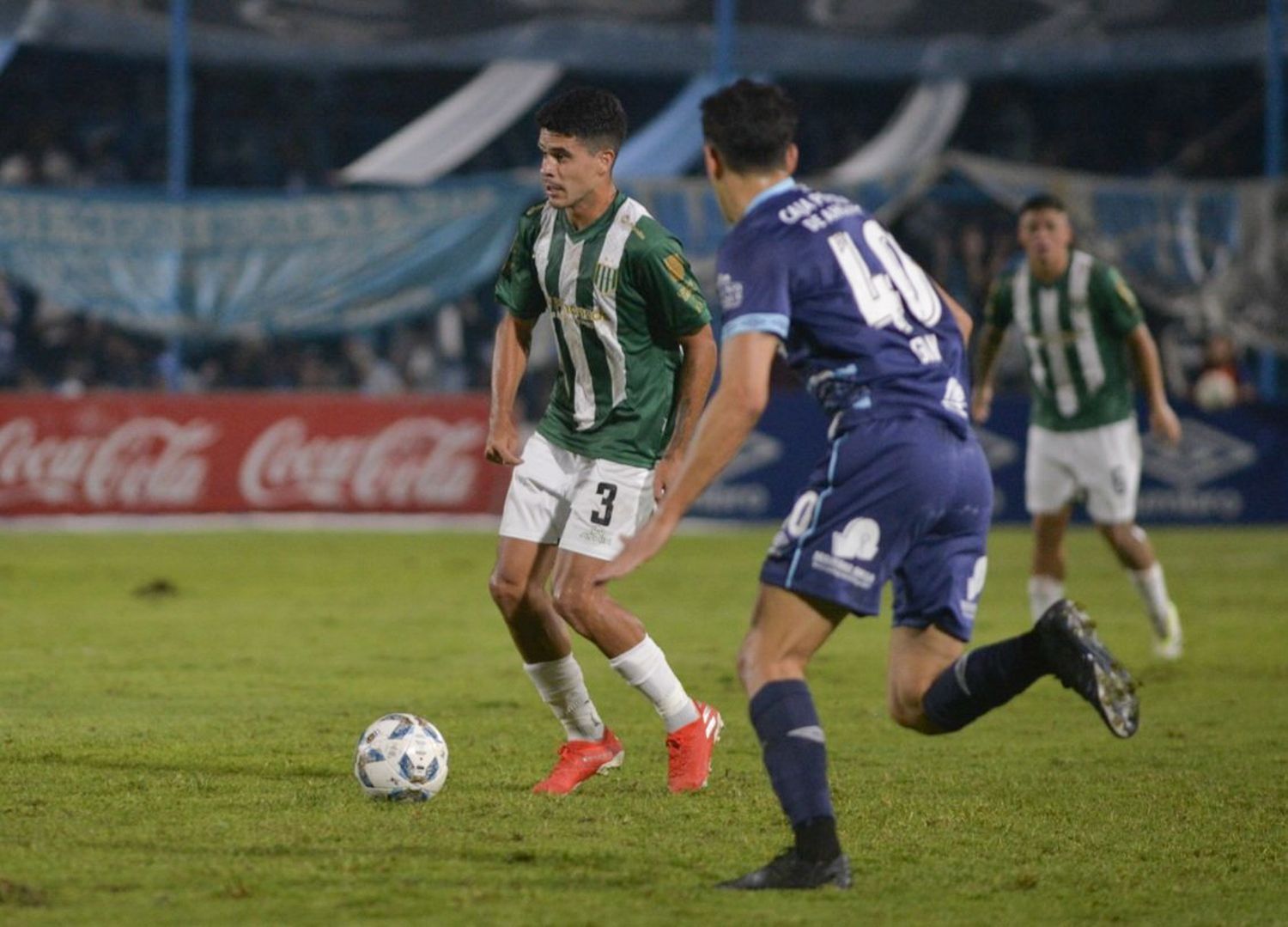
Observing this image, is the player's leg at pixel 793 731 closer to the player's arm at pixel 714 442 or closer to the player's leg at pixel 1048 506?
the player's arm at pixel 714 442

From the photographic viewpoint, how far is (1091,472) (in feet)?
35.9

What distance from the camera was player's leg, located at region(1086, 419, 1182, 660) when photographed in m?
10.7

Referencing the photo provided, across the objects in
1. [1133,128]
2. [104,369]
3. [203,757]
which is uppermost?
[1133,128]

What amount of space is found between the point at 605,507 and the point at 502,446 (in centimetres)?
46

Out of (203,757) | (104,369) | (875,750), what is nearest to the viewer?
(203,757)

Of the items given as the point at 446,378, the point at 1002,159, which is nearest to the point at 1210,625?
the point at 446,378

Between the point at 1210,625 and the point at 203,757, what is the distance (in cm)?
719

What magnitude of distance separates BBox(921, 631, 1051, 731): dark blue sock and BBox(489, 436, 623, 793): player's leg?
63.8 inches

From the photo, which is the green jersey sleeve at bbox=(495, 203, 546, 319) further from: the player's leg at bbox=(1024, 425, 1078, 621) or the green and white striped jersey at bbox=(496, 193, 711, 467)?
the player's leg at bbox=(1024, 425, 1078, 621)

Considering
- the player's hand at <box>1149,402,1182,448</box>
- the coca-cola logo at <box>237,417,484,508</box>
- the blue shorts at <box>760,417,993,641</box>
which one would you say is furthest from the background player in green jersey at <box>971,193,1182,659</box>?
the coca-cola logo at <box>237,417,484,508</box>

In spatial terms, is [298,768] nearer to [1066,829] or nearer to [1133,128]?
[1066,829]

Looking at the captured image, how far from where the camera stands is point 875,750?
7.62m

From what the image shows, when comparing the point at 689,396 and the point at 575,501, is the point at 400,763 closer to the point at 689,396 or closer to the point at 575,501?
the point at 575,501

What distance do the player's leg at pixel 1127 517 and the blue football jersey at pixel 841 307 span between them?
5701 mm
